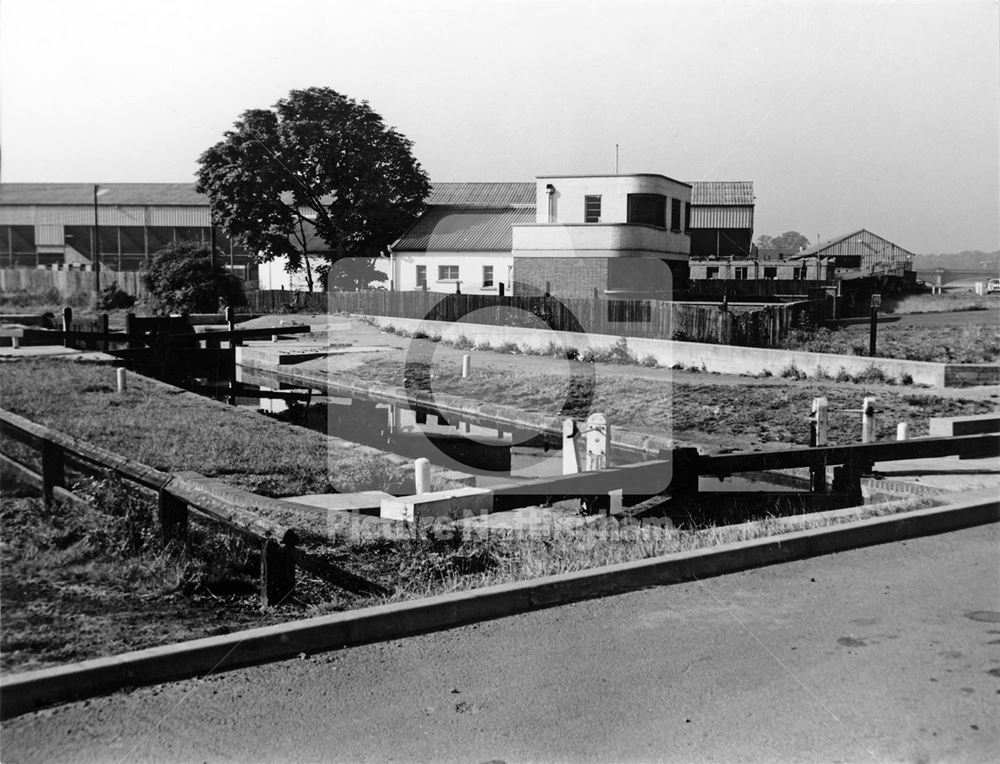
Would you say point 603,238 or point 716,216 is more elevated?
point 716,216

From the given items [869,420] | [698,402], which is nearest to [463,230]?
[698,402]

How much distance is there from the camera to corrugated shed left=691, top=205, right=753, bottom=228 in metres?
66.2

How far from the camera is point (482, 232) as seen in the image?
157 feet

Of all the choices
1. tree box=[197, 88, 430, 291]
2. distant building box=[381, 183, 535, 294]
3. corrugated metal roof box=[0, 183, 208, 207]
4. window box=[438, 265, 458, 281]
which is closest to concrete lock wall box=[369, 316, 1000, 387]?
tree box=[197, 88, 430, 291]

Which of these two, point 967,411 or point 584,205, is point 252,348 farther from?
point 967,411

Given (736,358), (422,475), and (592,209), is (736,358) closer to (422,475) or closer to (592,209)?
(422,475)

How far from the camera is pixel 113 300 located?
47281 mm

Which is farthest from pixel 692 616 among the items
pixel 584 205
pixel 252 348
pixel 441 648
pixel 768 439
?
pixel 584 205

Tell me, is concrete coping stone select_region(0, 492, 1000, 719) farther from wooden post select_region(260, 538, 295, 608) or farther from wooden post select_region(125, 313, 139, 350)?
wooden post select_region(125, 313, 139, 350)

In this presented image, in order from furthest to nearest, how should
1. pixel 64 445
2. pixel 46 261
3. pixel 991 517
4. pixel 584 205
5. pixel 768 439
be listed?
pixel 46 261, pixel 584 205, pixel 768 439, pixel 991 517, pixel 64 445

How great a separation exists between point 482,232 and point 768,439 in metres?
34.1

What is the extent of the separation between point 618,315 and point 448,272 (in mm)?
20494

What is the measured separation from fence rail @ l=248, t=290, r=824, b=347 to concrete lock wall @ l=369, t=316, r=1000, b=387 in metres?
1.07

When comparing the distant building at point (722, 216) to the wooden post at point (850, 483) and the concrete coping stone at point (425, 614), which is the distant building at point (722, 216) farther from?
the concrete coping stone at point (425, 614)
